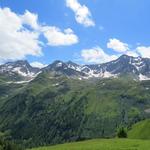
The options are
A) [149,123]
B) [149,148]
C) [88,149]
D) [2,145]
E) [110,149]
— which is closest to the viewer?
[149,148]

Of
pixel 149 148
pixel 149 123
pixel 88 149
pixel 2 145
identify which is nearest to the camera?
pixel 149 148

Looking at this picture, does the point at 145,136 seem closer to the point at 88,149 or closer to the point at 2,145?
the point at 2,145

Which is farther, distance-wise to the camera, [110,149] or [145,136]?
[145,136]

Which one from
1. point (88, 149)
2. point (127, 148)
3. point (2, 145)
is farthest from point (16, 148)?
point (127, 148)

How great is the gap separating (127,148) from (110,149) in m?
2.67

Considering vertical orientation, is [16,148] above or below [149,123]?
below

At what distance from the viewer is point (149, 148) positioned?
5453 centimetres

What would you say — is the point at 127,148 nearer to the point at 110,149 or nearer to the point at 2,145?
the point at 110,149

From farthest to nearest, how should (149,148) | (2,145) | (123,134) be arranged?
(123,134) → (2,145) → (149,148)

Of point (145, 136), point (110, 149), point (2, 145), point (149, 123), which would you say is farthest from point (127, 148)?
point (149, 123)

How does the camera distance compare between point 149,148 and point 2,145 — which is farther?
point 2,145

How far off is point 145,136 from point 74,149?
2359 inches

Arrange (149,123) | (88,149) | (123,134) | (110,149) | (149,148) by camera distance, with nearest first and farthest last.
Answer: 1. (149,148)
2. (110,149)
3. (88,149)
4. (123,134)
5. (149,123)

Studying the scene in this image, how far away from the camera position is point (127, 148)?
57656 mm
